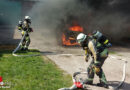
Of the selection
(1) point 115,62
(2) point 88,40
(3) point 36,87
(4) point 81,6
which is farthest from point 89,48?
(4) point 81,6

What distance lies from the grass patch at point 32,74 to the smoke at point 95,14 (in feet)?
22.9

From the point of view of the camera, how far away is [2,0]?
28391 millimetres

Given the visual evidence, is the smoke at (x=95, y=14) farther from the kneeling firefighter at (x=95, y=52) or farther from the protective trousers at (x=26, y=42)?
the kneeling firefighter at (x=95, y=52)

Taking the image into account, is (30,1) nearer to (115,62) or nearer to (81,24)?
(81,24)

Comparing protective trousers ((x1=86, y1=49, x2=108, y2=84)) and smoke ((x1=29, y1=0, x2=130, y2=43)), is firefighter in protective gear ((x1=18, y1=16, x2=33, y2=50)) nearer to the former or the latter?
smoke ((x1=29, y1=0, x2=130, y2=43))

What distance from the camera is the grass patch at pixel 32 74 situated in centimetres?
588

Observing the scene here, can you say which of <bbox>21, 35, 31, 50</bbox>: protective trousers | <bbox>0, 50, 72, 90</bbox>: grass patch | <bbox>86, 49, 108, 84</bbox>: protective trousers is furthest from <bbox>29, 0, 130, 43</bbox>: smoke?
<bbox>86, 49, 108, 84</bbox>: protective trousers

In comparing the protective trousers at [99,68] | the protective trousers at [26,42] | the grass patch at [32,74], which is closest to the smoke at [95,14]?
the protective trousers at [26,42]

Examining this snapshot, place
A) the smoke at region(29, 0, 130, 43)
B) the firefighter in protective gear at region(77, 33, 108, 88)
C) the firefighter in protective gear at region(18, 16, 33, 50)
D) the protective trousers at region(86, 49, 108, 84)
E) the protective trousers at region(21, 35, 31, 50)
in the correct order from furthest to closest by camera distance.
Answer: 1. the smoke at region(29, 0, 130, 43)
2. the protective trousers at region(21, 35, 31, 50)
3. the firefighter in protective gear at region(18, 16, 33, 50)
4. the protective trousers at region(86, 49, 108, 84)
5. the firefighter in protective gear at region(77, 33, 108, 88)

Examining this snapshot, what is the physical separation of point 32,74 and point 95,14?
10.4 metres

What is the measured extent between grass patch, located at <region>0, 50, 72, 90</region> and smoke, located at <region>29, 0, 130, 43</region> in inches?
275

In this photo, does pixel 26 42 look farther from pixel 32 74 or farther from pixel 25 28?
pixel 32 74

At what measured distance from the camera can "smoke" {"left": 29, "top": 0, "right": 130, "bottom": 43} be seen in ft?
51.3

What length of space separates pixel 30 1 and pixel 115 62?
23523 millimetres
